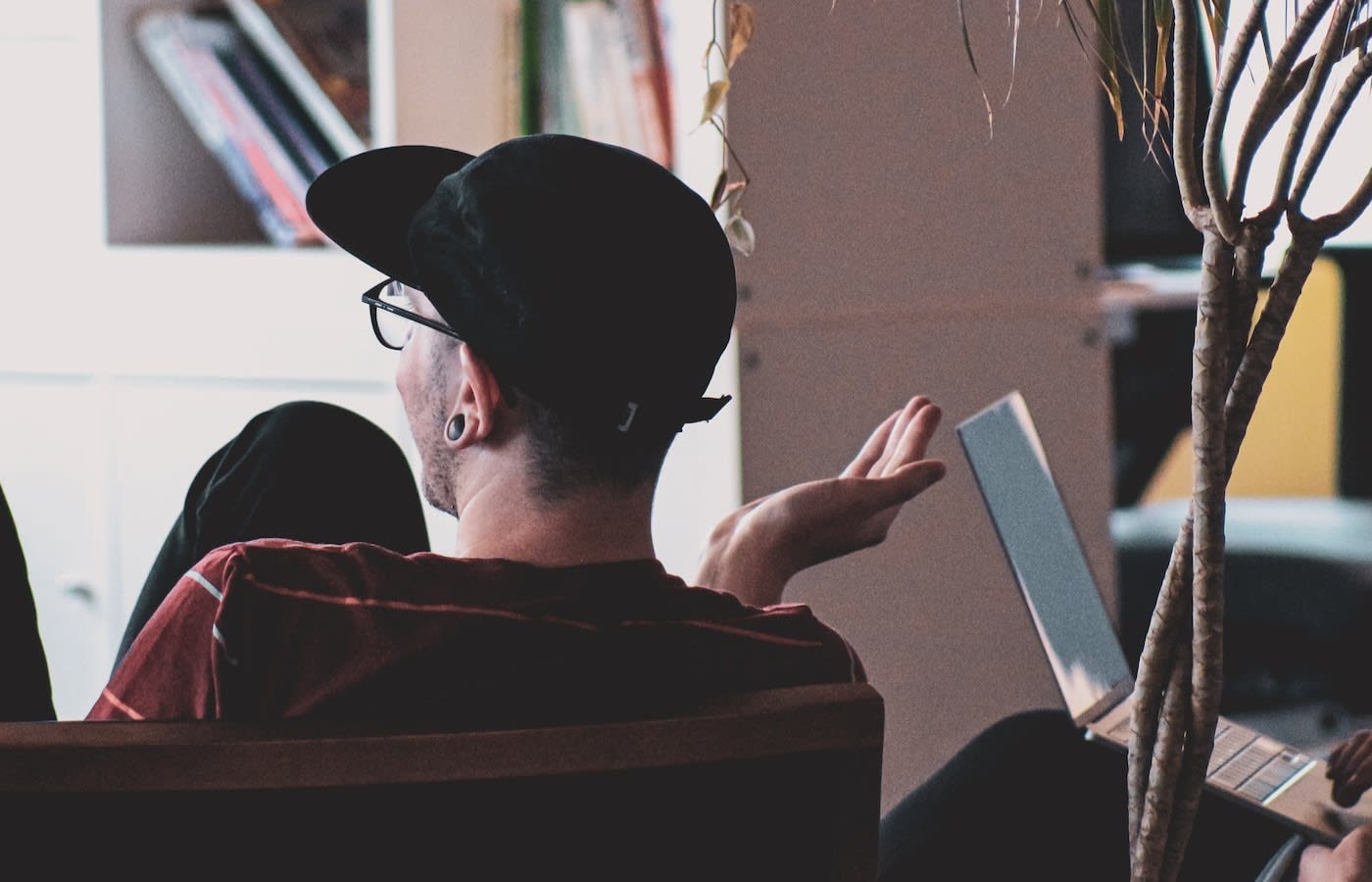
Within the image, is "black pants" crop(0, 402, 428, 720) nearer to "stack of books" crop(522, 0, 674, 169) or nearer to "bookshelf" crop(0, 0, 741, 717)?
"bookshelf" crop(0, 0, 741, 717)

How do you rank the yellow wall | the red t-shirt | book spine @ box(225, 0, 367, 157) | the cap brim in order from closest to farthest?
the red t-shirt
the cap brim
book spine @ box(225, 0, 367, 157)
the yellow wall

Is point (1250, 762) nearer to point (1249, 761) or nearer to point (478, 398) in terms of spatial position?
point (1249, 761)

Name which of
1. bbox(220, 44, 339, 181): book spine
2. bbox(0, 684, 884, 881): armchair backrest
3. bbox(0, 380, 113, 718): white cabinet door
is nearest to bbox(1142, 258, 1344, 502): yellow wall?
bbox(220, 44, 339, 181): book spine

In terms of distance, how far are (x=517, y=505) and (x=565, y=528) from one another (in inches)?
1.5

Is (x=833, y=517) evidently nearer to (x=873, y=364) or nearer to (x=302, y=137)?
(x=873, y=364)

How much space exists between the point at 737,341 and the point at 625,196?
26.2 inches

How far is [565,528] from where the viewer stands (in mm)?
1004

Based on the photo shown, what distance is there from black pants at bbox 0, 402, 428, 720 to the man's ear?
1.71 ft

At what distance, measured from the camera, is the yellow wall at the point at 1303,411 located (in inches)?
149

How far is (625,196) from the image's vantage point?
99 cm

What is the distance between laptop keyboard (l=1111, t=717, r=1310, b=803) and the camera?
1244 mm

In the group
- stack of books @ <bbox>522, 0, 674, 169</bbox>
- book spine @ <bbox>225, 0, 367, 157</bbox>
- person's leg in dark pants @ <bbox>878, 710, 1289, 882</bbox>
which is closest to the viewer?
person's leg in dark pants @ <bbox>878, 710, 1289, 882</bbox>

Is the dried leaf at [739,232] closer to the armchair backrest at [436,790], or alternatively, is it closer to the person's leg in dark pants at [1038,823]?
the person's leg in dark pants at [1038,823]

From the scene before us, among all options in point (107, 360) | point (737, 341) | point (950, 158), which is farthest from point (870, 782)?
point (107, 360)
